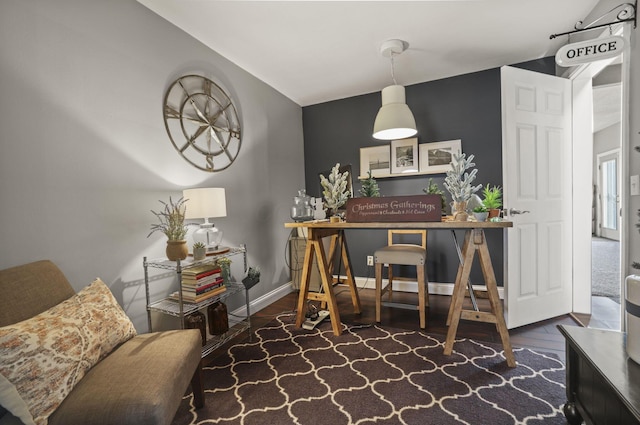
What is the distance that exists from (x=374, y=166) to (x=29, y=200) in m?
3.23

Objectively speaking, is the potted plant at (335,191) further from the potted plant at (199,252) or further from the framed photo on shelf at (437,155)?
the framed photo on shelf at (437,155)

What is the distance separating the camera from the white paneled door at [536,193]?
8.01 feet

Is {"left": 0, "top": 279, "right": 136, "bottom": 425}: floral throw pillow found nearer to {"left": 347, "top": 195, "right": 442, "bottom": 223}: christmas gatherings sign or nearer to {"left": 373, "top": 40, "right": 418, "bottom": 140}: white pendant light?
{"left": 347, "top": 195, "right": 442, "bottom": 223}: christmas gatherings sign

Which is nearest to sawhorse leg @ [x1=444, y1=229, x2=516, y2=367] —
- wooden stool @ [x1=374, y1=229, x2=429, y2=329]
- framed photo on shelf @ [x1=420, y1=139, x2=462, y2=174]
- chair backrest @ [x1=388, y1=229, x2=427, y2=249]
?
wooden stool @ [x1=374, y1=229, x2=429, y2=329]

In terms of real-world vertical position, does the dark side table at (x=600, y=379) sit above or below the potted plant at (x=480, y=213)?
below

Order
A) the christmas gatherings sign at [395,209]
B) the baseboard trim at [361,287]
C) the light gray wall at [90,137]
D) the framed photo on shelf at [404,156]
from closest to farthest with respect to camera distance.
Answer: the light gray wall at [90,137], the christmas gatherings sign at [395,209], the baseboard trim at [361,287], the framed photo on shelf at [404,156]

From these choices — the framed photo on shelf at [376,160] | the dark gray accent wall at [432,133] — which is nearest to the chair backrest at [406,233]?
the dark gray accent wall at [432,133]

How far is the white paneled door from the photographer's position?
2441 millimetres

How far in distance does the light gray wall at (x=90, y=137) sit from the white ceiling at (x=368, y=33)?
0.34 meters

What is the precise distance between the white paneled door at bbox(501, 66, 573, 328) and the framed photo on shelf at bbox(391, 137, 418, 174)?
116 centimetres

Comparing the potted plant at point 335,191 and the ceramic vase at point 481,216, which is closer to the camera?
the ceramic vase at point 481,216

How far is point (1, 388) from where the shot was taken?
91cm

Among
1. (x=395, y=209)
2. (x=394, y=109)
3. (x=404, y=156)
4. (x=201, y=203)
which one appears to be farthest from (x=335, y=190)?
(x=404, y=156)

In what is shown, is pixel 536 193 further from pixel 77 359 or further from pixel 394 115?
pixel 77 359
